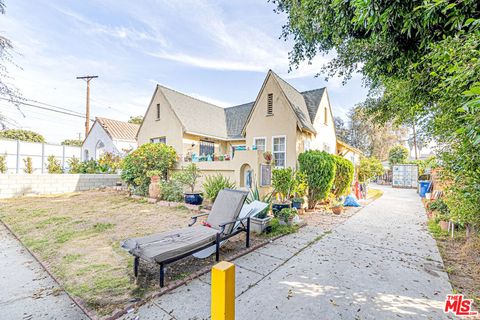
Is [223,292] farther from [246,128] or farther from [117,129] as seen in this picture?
[117,129]

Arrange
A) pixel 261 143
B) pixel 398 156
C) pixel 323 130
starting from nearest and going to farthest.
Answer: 1. pixel 261 143
2. pixel 323 130
3. pixel 398 156

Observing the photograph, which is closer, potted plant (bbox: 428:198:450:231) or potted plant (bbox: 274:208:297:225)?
potted plant (bbox: 274:208:297:225)

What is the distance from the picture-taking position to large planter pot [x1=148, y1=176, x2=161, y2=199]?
1030cm

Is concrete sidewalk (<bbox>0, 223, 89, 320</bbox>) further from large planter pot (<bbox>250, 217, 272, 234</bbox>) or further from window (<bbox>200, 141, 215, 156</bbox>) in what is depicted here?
window (<bbox>200, 141, 215, 156</bbox>)

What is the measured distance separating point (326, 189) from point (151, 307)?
790 cm

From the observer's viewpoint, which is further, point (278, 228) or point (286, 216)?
point (286, 216)

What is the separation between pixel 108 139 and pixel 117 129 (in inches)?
63.6

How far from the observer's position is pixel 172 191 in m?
9.76

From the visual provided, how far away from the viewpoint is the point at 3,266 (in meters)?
3.91

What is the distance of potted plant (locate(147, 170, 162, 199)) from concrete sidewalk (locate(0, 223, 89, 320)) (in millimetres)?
5951

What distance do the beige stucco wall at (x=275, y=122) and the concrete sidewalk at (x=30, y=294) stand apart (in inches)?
400

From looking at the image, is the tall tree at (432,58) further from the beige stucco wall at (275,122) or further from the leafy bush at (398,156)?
the leafy bush at (398,156)

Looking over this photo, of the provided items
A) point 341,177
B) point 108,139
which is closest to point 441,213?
point 341,177

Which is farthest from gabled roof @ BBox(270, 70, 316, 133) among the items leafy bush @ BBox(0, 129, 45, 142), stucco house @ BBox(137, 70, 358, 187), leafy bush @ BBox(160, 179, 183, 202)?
leafy bush @ BBox(0, 129, 45, 142)
